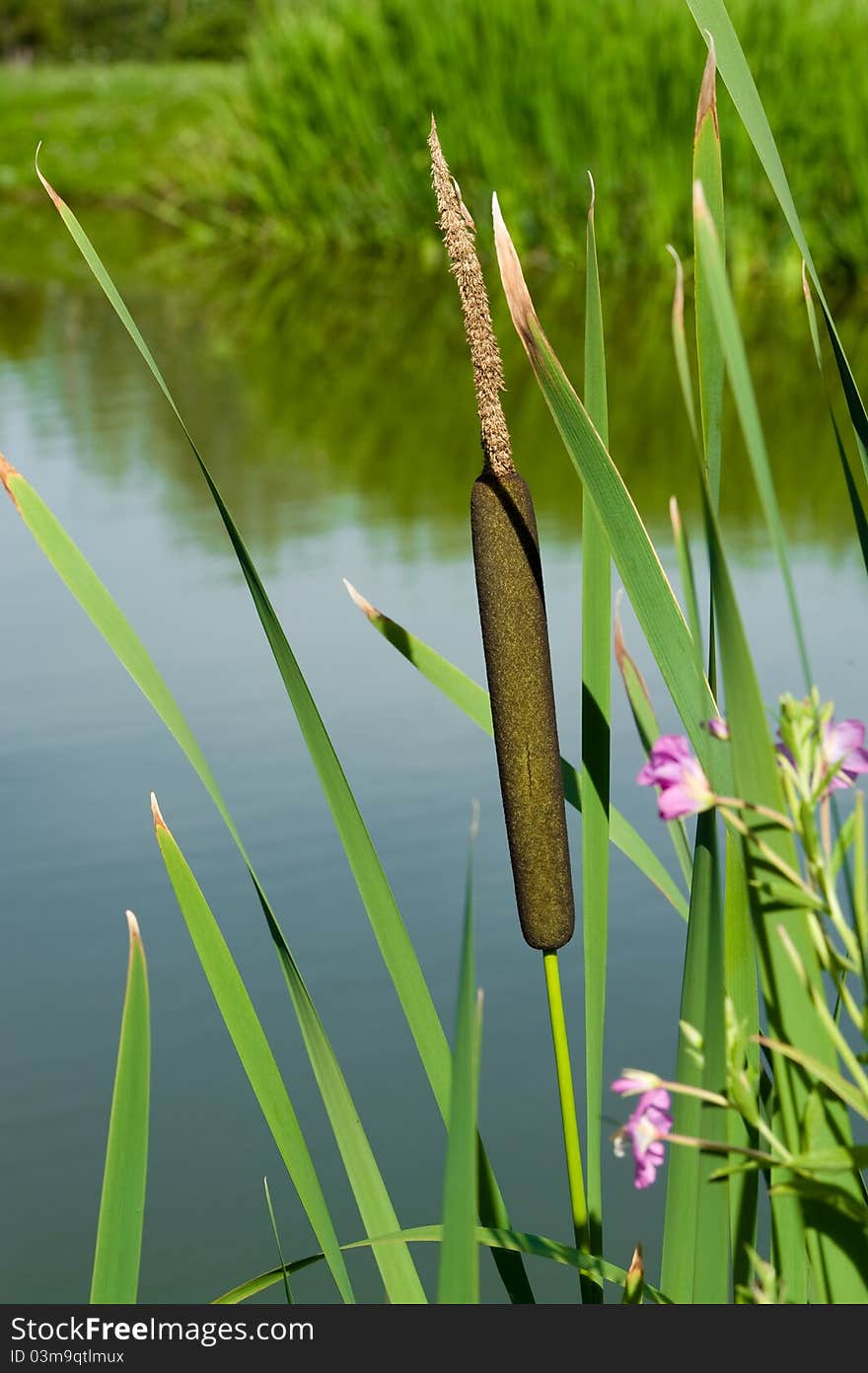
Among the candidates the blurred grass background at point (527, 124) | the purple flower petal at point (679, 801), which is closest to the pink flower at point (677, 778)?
the purple flower petal at point (679, 801)

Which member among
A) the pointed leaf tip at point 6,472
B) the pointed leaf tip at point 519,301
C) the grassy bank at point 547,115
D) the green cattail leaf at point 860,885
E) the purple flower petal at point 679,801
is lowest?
the green cattail leaf at point 860,885

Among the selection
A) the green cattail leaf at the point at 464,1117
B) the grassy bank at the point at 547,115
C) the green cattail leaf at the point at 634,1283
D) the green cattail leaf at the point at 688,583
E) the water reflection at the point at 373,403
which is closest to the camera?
the green cattail leaf at the point at 464,1117

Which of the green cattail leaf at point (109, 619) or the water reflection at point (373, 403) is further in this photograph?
the water reflection at point (373, 403)

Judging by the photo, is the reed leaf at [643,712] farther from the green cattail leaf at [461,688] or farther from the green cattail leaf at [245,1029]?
the green cattail leaf at [245,1029]

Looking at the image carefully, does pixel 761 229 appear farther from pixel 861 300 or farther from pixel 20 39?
pixel 20 39

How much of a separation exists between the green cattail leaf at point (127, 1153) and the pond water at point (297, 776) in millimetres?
598

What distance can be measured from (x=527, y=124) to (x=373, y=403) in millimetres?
2461

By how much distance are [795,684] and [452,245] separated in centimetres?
160

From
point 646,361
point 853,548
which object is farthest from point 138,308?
point 853,548

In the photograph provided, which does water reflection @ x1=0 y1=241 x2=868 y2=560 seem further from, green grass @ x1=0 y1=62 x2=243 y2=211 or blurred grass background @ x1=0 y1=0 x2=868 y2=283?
green grass @ x1=0 y1=62 x2=243 y2=211

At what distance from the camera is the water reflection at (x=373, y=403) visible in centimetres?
348

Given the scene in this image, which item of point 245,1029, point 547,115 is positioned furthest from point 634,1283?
point 547,115

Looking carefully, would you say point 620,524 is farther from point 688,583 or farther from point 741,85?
point 741,85

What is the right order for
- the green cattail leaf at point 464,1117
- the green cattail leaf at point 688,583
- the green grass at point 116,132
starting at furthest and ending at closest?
the green grass at point 116,132, the green cattail leaf at point 688,583, the green cattail leaf at point 464,1117
